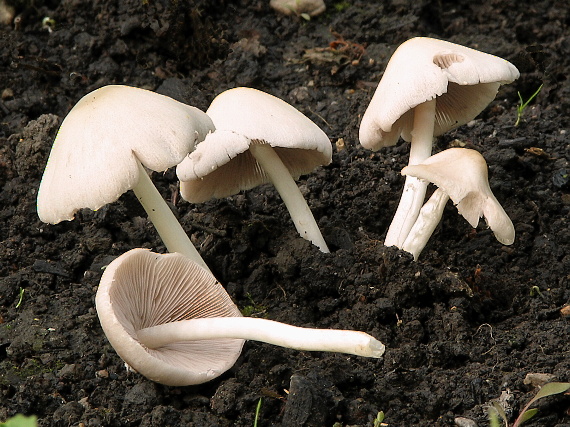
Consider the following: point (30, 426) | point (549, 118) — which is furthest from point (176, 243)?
point (549, 118)

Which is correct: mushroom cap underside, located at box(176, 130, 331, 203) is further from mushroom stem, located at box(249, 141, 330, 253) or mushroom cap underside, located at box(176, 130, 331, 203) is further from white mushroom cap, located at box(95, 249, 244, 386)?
white mushroom cap, located at box(95, 249, 244, 386)

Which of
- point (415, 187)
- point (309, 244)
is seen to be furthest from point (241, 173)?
point (415, 187)

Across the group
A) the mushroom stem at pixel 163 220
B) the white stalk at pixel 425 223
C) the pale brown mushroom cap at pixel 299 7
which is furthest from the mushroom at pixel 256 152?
the pale brown mushroom cap at pixel 299 7

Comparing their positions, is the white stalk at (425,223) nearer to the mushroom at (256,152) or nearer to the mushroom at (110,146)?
the mushroom at (256,152)

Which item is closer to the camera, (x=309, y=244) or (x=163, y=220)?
(x=163, y=220)

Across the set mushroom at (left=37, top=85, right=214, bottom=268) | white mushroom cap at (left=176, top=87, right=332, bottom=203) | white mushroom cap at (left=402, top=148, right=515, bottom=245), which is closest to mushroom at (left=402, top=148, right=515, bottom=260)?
white mushroom cap at (left=402, top=148, right=515, bottom=245)

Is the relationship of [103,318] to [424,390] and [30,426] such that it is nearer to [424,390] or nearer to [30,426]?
[30,426]

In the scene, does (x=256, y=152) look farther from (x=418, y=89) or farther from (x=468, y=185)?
(x=468, y=185)
